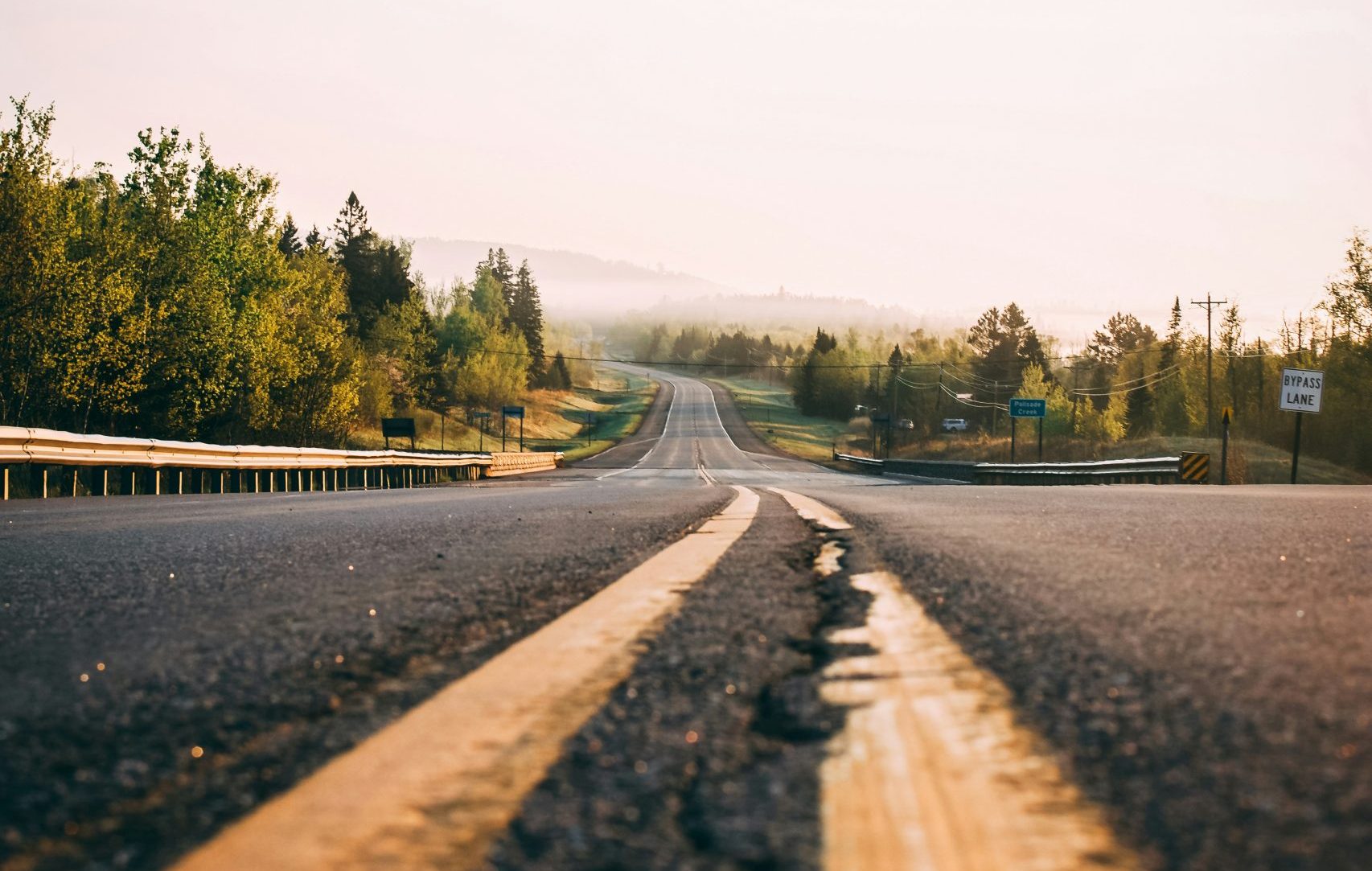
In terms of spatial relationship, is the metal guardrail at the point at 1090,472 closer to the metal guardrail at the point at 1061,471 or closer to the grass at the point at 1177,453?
the metal guardrail at the point at 1061,471

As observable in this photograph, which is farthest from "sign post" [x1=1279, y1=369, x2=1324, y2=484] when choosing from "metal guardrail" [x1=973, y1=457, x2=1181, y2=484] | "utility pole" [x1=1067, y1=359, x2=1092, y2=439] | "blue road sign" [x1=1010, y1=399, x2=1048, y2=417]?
"utility pole" [x1=1067, y1=359, x2=1092, y2=439]

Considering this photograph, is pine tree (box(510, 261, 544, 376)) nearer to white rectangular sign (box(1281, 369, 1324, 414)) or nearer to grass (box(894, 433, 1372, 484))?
grass (box(894, 433, 1372, 484))

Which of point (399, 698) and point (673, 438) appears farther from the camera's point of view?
point (673, 438)

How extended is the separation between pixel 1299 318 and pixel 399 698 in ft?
325

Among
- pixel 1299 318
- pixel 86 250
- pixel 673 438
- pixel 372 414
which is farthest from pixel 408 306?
pixel 1299 318

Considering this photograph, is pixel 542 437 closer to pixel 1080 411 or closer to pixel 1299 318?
pixel 1080 411

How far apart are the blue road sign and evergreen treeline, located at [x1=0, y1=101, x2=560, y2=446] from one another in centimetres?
4084

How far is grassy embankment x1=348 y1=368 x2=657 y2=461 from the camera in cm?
9681

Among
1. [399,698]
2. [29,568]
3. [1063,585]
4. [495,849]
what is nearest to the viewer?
[495,849]

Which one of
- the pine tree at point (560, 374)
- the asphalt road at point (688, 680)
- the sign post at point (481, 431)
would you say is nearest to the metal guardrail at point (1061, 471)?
the asphalt road at point (688, 680)

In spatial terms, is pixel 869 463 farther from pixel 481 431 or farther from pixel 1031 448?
pixel 481 431

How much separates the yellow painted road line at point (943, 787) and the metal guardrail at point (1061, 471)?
30.0m

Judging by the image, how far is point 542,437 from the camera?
12150 centimetres

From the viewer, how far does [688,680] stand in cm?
232
